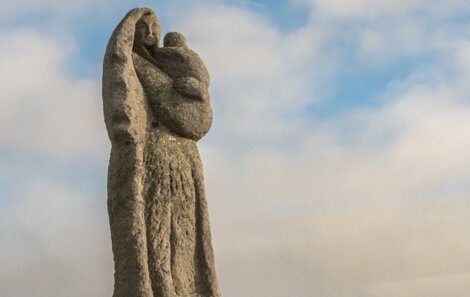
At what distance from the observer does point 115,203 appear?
1134 centimetres

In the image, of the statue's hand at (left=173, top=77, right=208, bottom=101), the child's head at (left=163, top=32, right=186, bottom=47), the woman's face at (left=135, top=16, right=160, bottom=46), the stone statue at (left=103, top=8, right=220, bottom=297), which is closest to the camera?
the stone statue at (left=103, top=8, right=220, bottom=297)

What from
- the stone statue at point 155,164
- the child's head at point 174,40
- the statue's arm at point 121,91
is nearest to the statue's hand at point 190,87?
the stone statue at point 155,164

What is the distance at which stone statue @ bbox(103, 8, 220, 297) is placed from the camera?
1116 centimetres

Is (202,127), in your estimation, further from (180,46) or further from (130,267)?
(130,267)

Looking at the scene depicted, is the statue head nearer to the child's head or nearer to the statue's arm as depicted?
the child's head

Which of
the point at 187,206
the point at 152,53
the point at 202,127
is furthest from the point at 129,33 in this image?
the point at 187,206

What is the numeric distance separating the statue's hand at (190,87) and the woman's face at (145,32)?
69 centimetres

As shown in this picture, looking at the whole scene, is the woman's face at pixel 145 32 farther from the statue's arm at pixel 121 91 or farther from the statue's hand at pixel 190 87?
the statue's hand at pixel 190 87

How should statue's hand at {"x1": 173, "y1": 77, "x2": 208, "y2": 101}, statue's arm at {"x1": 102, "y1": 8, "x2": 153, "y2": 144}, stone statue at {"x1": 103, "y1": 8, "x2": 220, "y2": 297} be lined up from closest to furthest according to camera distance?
stone statue at {"x1": 103, "y1": 8, "x2": 220, "y2": 297} → statue's arm at {"x1": 102, "y1": 8, "x2": 153, "y2": 144} → statue's hand at {"x1": 173, "y1": 77, "x2": 208, "y2": 101}

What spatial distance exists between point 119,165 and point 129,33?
1.78 metres

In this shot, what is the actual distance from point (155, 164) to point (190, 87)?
4.20 ft

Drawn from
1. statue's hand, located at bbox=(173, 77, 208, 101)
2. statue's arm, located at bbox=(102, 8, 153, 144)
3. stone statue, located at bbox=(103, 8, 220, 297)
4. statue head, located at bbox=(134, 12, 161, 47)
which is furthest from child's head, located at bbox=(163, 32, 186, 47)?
statue's arm, located at bbox=(102, 8, 153, 144)

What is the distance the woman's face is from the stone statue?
0.01m

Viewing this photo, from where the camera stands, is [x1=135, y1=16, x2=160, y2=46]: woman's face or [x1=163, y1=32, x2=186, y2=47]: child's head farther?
[x1=163, y1=32, x2=186, y2=47]: child's head
